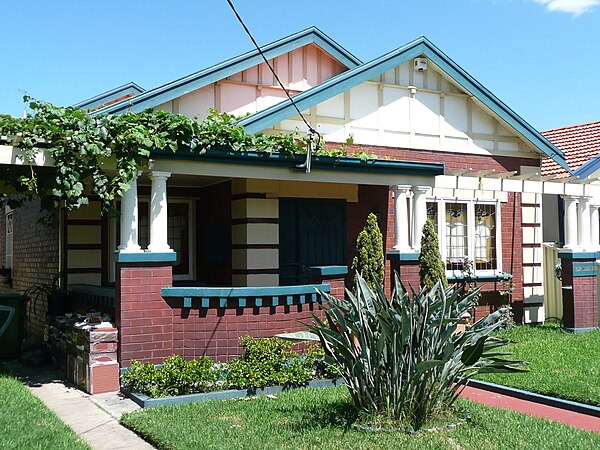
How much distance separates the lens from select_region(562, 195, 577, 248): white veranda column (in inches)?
521

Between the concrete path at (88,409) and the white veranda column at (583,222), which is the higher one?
the white veranda column at (583,222)

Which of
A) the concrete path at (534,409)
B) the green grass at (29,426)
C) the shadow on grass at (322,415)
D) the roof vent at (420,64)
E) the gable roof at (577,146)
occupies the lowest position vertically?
the concrete path at (534,409)

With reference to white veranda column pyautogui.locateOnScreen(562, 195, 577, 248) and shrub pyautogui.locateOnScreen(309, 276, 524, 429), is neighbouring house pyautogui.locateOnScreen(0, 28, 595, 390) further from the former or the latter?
shrub pyautogui.locateOnScreen(309, 276, 524, 429)

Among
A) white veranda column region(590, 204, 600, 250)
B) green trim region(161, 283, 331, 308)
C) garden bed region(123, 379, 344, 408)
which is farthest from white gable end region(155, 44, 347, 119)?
white veranda column region(590, 204, 600, 250)

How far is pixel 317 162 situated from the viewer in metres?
10.4

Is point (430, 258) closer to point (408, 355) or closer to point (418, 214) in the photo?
point (418, 214)

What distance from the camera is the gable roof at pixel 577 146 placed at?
585 inches

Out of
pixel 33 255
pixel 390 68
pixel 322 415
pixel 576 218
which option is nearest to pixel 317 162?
pixel 390 68

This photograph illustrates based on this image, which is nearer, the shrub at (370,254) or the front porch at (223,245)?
the front porch at (223,245)

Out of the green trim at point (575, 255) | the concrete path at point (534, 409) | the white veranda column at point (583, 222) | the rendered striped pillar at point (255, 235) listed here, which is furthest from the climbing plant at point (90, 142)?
the white veranda column at point (583, 222)

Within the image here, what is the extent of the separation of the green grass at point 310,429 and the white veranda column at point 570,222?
21.8 feet

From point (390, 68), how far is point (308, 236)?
3471 millimetres

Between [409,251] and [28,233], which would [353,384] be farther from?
[28,233]

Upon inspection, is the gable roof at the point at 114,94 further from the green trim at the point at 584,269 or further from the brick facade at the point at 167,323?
the green trim at the point at 584,269
